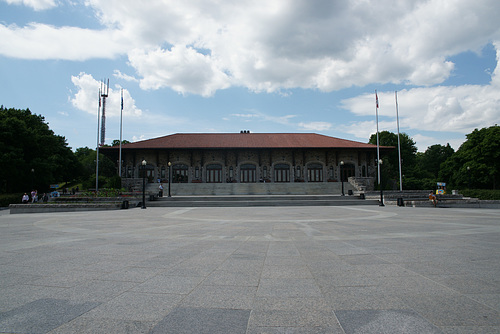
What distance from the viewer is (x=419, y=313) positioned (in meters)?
2.90

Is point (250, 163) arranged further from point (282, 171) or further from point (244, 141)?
point (282, 171)

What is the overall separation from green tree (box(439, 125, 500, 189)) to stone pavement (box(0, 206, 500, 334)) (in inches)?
1570

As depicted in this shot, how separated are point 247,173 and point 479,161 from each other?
108ft

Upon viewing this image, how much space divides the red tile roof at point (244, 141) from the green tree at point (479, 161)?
51.9 ft

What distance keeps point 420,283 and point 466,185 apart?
5076 cm

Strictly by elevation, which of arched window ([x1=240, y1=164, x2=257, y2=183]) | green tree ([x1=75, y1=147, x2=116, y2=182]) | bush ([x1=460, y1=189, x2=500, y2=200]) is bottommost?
bush ([x1=460, y1=189, x2=500, y2=200])

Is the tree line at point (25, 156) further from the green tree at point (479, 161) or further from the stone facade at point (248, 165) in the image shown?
the green tree at point (479, 161)

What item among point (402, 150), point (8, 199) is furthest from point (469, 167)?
point (8, 199)

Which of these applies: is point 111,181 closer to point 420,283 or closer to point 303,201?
point 303,201

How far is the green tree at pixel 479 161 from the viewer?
39.1 m

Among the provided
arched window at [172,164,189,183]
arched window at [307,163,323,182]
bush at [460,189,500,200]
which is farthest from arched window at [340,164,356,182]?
arched window at [172,164,189,183]

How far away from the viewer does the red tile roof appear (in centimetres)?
3831

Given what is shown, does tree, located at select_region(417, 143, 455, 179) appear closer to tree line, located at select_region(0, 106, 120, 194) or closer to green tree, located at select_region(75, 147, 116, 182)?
green tree, located at select_region(75, 147, 116, 182)

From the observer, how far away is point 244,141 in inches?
1610
